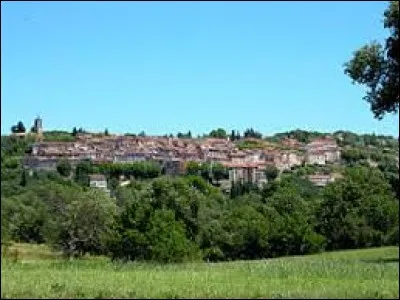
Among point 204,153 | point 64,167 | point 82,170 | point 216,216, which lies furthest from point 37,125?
point 216,216

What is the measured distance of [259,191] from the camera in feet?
201

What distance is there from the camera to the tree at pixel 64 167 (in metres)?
29.1

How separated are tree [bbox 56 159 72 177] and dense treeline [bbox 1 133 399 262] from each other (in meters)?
5.88

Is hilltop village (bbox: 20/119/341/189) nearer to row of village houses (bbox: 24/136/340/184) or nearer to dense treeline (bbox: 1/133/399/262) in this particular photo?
row of village houses (bbox: 24/136/340/184)

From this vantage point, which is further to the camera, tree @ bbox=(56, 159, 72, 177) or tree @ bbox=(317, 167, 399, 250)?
tree @ bbox=(317, 167, 399, 250)

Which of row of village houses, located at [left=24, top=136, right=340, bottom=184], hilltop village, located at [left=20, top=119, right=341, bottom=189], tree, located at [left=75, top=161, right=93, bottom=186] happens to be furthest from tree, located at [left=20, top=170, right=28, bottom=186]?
row of village houses, located at [left=24, top=136, right=340, bottom=184]

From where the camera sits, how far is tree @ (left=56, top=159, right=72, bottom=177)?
29.1 m

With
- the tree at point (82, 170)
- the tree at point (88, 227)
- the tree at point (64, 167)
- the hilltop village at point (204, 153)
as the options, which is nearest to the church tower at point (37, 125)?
the tree at point (64, 167)

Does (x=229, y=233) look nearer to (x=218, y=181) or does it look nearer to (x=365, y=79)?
(x=218, y=181)

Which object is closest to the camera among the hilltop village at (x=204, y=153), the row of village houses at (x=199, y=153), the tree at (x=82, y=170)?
the tree at (x=82, y=170)

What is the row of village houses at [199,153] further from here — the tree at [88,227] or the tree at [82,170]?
the tree at [88,227]

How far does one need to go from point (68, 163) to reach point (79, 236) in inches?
1077

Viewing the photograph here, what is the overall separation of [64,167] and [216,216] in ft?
113

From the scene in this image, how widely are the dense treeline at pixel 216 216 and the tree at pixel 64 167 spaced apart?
19.3 ft
